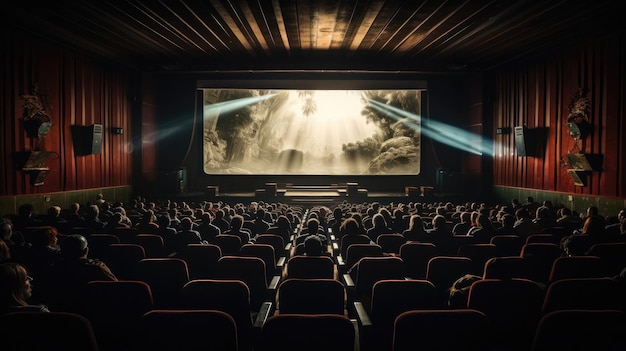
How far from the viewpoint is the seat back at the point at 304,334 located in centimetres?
225

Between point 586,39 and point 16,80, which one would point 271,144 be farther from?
point 586,39

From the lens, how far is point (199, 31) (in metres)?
12.2

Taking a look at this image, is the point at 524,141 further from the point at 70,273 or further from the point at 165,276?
the point at 70,273

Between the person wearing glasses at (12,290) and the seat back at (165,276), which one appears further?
the seat back at (165,276)

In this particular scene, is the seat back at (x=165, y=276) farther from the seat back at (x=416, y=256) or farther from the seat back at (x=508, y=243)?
the seat back at (x=508, y=243)

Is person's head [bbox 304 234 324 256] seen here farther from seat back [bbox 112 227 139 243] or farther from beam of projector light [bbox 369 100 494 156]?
beam of projector light [bbox 369 100 494 156]

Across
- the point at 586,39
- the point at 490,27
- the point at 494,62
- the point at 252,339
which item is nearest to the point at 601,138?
the point at 586,39

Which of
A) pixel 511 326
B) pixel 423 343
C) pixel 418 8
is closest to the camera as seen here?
pixel 423 343

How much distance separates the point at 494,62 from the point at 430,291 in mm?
14593

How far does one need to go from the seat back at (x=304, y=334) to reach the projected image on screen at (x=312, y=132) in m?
18.3

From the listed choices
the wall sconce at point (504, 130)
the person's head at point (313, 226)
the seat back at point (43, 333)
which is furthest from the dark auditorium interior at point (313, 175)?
the wall sconce at point (504, 130)

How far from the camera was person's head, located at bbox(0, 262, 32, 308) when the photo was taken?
2.65m

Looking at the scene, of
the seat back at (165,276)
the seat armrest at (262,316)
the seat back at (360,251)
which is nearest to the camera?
the seat armrest at (262,316)

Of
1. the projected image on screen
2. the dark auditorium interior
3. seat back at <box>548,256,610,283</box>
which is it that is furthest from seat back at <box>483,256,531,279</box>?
the projected image on screen
